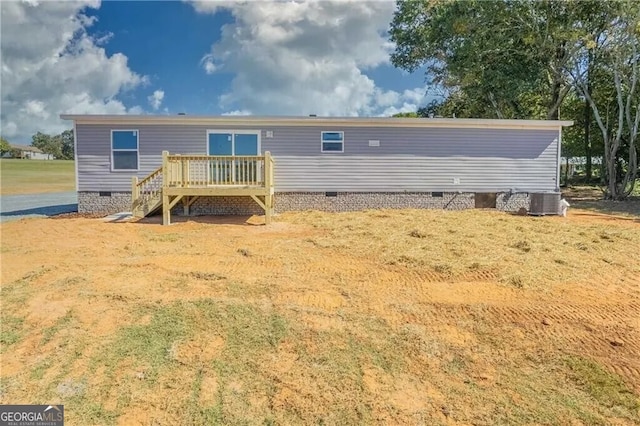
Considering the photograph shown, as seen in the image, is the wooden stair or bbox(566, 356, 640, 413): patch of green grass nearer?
bbox(566, 356, 640, 413): patch of green grass

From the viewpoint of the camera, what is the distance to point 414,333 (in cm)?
358

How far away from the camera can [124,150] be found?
36.7 ft

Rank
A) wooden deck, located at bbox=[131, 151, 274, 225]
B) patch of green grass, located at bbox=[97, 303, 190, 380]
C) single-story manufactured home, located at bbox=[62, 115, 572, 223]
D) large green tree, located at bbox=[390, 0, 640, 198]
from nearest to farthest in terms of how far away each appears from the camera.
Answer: patch of green grass, located at bbox=[97, 303, 190, 380] < wooden deck, located at bbox=[131, 151, 274, 225] < single-story manufactured home, located at bbox=[62, 115, 572, 223] < large green tree, located at bbox=[390, 0, 640, 198]

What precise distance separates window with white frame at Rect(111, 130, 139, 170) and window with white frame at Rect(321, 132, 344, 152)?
5397 mm

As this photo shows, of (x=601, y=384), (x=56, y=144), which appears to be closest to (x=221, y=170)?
(x=601, y=384)

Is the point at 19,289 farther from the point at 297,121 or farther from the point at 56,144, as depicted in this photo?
the point at 56,144

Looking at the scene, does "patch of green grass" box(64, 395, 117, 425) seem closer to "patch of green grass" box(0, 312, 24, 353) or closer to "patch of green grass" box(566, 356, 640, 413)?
"patch of green grass" box(0, 312, 24, 353)

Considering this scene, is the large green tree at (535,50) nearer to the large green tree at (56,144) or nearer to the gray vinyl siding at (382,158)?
the gray vinyl siding at (382,158)

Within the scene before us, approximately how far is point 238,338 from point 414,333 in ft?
5.29

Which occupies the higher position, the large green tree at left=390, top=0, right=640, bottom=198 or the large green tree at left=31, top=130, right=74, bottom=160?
the large green tree at left=31, top=130, right=74, bottom=160

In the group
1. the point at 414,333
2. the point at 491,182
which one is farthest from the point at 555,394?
the point at 491,182

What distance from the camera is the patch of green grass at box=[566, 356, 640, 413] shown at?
267cm

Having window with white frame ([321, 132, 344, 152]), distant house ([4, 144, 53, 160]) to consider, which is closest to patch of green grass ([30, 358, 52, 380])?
window with white frame ([321, 132, 344, 152])

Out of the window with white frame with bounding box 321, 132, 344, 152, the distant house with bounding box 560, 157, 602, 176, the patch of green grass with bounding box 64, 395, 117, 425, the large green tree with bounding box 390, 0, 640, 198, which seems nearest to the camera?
the patch of green grass with bounding box 64, 395, 117, 425
